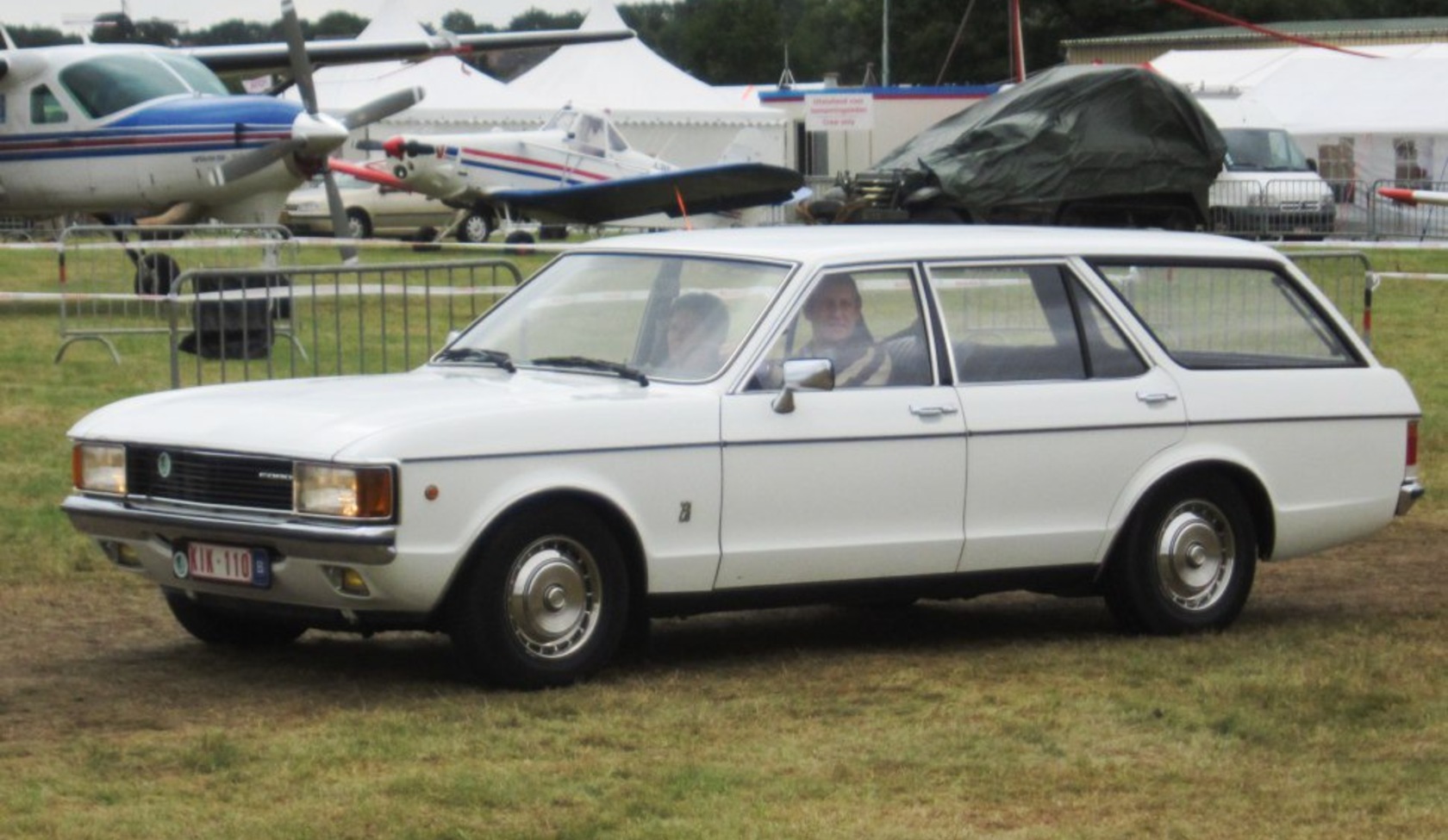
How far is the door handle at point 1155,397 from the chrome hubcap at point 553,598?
229 centimetres

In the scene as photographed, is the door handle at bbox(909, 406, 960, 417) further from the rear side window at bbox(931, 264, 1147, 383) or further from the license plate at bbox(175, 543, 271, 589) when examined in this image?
the license plate at bbox(175, 543, 271, 589)

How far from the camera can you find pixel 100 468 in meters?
8.00

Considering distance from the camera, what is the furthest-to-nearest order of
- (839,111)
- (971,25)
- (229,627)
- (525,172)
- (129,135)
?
1. (971,25)
2. (525,172)
3. (839,111)
4. (129,135)
5. (229,627)

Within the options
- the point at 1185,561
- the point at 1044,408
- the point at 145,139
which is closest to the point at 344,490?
the point at 1044,408

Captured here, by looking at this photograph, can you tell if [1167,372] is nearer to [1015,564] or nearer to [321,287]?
[1015,564]

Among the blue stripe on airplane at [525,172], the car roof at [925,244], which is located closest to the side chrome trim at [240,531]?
the car roof at [925,244]

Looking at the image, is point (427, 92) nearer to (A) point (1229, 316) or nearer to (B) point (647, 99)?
(B) point (647, 99)

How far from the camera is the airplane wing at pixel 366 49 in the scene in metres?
36.6

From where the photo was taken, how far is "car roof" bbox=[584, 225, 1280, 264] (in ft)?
28.1

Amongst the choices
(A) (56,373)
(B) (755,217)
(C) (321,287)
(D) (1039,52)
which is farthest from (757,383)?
(D) (1039,52)

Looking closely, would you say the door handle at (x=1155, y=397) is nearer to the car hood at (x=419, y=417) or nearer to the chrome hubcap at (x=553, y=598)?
the car hood at (x=419, y=417)

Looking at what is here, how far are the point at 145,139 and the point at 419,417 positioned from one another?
21.4 metres

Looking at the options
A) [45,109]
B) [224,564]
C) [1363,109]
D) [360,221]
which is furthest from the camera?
[360,221]

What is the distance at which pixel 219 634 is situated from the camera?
8.55 meters
